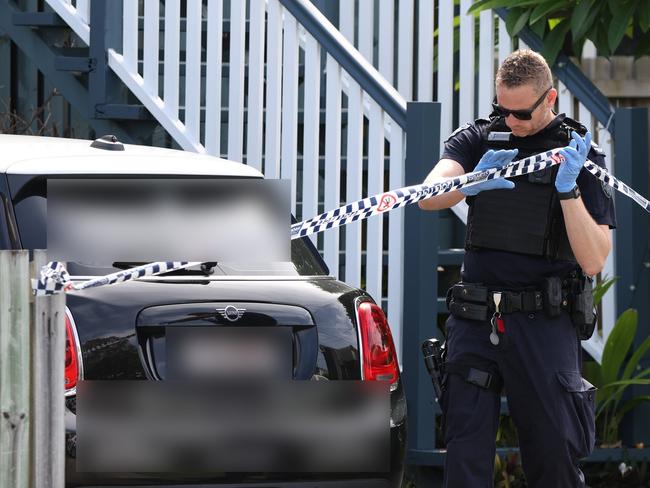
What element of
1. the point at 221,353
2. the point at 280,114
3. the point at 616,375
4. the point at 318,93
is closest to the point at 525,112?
the point at 221,353

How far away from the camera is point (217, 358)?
4074 millimetres

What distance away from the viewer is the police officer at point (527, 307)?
439 centimetres

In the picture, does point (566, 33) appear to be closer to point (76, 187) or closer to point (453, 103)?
point (453, 103)

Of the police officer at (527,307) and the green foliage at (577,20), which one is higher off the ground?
the green foliage at (577,20)

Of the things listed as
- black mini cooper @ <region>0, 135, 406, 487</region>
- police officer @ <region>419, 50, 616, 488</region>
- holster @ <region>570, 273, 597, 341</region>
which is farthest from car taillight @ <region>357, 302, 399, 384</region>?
holster @ <region>570, 273, 597, 341</region>

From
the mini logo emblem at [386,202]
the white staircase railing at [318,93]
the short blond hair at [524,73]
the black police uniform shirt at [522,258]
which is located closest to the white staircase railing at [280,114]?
the white staircase railing at [318,93]

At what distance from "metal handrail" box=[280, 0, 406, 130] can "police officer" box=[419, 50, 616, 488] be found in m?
1.93

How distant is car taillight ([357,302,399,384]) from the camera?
4.34 metres

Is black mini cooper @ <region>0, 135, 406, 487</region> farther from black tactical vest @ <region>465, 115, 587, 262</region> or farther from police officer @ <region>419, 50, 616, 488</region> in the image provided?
black tactical vest @ <region>465, 115, 587, 262</region>

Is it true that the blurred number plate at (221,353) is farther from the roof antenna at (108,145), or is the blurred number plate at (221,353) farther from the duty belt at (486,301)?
the roof antenna at (108,145)

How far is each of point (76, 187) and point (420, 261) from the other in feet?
6.90

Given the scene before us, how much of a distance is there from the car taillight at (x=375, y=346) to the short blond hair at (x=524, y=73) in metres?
0.90

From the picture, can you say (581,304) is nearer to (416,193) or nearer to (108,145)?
(416,193)

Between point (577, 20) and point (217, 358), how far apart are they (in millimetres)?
3804
